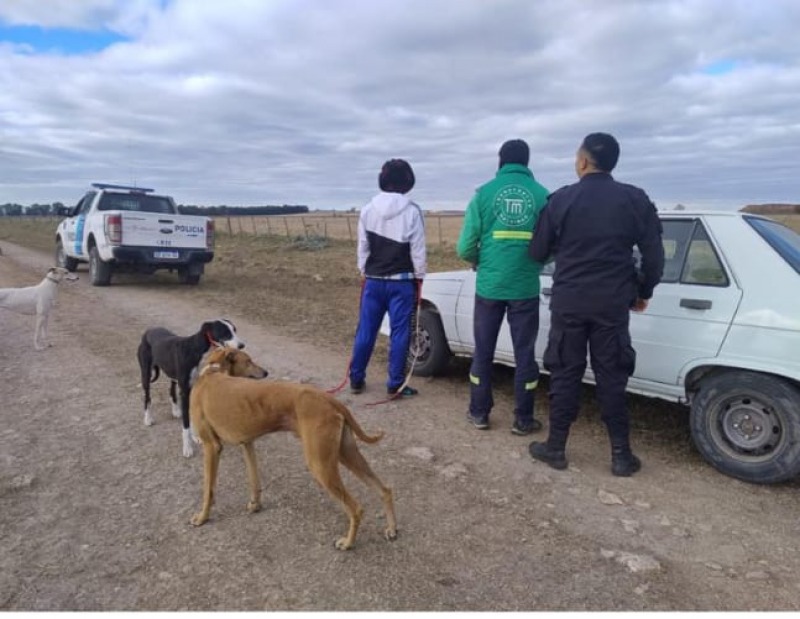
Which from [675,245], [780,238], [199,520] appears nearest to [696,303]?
[675,245]

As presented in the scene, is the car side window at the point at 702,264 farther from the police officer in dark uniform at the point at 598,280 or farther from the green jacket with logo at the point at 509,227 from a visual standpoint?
the green jacket with logo at the point at 509,227

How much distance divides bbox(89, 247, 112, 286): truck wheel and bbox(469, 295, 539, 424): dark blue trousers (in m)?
10.3

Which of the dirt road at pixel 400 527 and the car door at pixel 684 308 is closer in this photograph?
the dirt road at pixel 400 527

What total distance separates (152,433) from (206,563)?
1945 millimetres

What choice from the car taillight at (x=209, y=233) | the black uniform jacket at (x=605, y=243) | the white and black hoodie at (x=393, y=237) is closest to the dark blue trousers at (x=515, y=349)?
the black uniform jacket at (x=605, y=243)

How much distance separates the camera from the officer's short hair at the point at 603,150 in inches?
142

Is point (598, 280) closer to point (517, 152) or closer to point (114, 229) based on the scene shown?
point (517, 152)

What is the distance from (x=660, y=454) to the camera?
4113mm

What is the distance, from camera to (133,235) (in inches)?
455

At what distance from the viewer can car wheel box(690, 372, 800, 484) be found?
3436 millimetres

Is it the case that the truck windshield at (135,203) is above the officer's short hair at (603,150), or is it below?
below

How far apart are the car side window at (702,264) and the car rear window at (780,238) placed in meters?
0.30

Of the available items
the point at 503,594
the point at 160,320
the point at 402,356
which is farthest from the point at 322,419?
the point at 160,320

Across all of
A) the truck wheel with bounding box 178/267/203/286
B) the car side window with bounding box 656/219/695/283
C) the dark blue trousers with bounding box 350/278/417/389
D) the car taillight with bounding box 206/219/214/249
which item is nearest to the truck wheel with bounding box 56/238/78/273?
the truck wheel with bounding box 178/267/203/286
